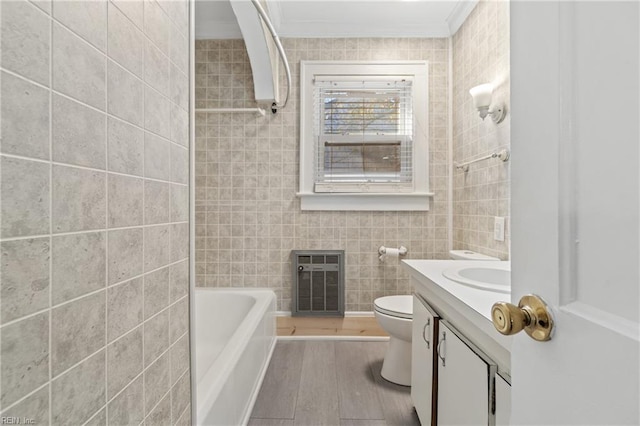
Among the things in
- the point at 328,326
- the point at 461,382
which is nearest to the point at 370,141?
the point at 328,326

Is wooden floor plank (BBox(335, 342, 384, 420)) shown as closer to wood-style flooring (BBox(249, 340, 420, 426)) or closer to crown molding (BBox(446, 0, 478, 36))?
wood-style flooring (BBox(249, 340, 420, 426))

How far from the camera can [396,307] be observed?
6.25 ft

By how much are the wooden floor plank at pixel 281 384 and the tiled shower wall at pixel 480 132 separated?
1.40 m

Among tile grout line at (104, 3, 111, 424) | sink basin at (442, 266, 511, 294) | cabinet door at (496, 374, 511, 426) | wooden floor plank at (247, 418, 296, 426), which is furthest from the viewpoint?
wooden floor plank at (247, 418, 296, 426)

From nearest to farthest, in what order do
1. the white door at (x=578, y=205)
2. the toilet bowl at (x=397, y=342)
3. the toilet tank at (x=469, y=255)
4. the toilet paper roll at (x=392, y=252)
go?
the white door at (x=578, y=205), the toilet bowl at (x=397, y=342), the toilet tank at (x=469, y=255), the toilet paper roll at (x=392, y=252)

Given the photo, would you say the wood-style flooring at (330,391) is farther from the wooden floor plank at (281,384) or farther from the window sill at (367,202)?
the window sill at (367,202)

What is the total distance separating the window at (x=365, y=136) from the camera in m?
2.72

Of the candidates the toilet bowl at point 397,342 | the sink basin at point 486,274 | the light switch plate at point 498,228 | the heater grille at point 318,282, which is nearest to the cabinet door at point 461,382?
the sink basin at point 486,274

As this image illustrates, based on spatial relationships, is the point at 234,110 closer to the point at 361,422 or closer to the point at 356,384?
the point at 356,384

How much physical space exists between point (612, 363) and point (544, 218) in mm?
178

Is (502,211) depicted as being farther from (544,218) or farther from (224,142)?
(224,142)

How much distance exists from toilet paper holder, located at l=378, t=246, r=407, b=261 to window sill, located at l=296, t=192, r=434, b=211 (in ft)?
1.04

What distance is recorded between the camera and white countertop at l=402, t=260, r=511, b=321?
0.91 metres

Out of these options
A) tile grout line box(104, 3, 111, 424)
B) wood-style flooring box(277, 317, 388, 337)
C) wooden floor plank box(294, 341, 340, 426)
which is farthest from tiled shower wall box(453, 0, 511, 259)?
tile grout line box(104, 3, 111, 424)
